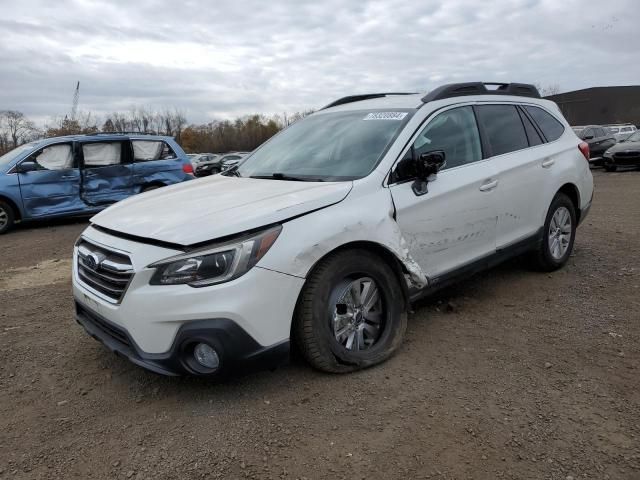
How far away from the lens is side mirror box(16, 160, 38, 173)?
913cm

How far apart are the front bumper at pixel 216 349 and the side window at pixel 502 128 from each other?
259cm

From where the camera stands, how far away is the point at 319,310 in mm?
2881

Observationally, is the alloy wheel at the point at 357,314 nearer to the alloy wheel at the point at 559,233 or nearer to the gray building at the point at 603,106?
the alloy wheel at the point at 559,233

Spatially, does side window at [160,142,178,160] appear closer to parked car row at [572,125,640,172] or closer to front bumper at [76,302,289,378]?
front bumper at [76,302,289,378]

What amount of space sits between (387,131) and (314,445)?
2165 millimetres

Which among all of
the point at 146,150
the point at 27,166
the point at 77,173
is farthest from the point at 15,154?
the point at 146,150

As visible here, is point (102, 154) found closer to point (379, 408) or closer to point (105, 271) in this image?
point (105, 271)

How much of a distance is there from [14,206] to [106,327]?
24.8 feet

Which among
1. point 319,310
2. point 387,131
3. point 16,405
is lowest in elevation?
point 16,405

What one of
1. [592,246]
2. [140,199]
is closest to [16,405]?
[140,199]

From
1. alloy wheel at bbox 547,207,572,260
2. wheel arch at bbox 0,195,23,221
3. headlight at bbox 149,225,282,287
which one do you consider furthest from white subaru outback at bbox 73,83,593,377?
wheel arch at bbox 0,195,23,221

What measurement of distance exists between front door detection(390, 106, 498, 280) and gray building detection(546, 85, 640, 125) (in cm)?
6560

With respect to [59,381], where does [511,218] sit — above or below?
above

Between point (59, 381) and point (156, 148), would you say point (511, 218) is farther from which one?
point (156, 148)
